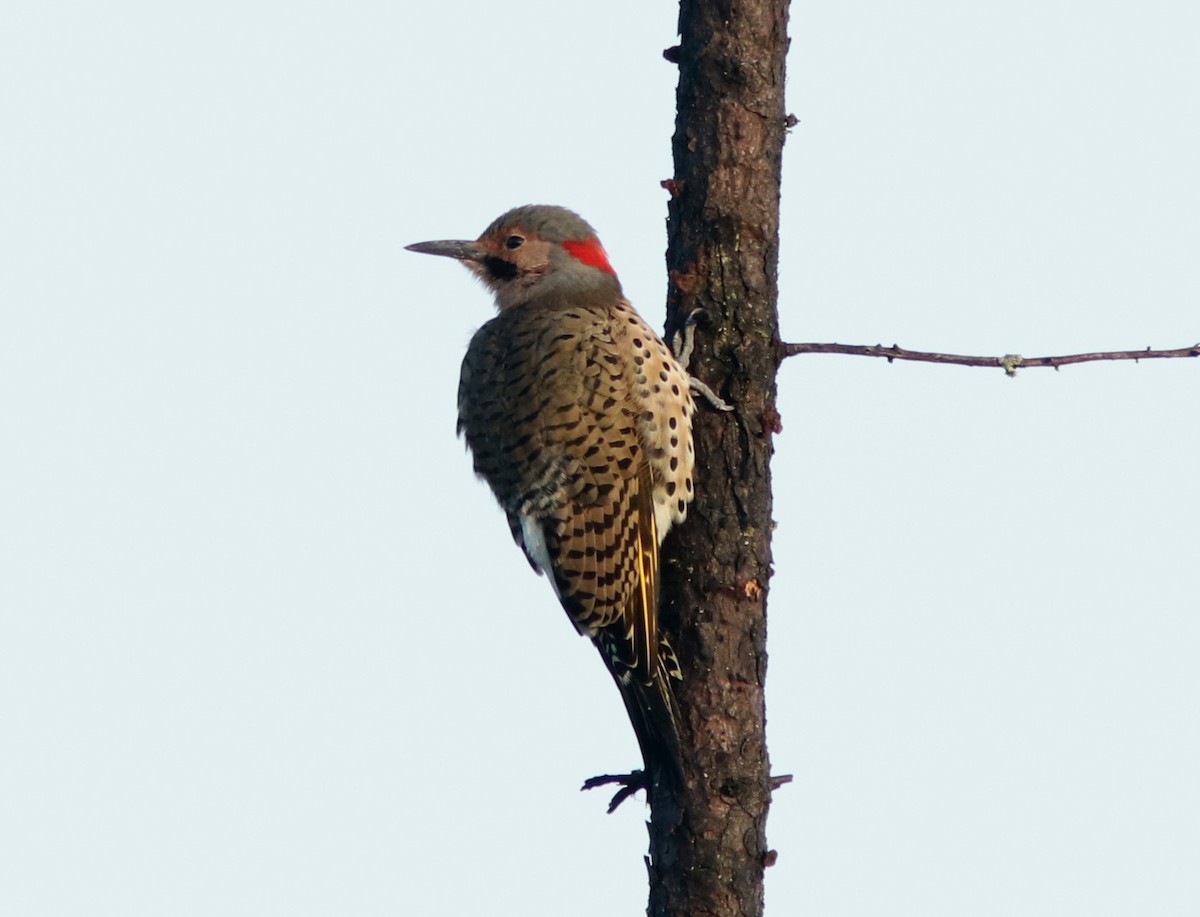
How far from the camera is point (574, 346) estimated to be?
5309 mm

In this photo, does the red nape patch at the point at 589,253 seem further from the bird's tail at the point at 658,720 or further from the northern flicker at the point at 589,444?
the bird's tail at the point at 658,720

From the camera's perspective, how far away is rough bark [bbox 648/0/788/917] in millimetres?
4352

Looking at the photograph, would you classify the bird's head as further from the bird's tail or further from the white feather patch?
the bird's tail

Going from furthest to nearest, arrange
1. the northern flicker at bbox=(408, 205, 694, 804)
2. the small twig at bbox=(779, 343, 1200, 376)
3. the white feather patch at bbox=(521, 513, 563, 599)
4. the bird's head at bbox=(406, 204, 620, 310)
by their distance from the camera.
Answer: the bird's head at bbox=(406, 204, 620, 310), the white feather patch at bbox=(521, 513, 563, 599), the northern flicker at bbox=(408, 205, 694, 804), the small twig at bbox=(779, 343, 1200, 376)

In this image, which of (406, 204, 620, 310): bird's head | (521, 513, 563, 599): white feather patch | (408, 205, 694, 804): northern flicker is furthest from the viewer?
(406, 204, 620, 310): bird's head

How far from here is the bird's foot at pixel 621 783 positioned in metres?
4.51

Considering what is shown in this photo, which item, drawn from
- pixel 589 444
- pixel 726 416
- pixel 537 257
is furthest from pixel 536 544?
pixel 537 257

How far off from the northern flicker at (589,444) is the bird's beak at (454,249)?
0.20 m

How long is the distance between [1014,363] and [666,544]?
1.28m

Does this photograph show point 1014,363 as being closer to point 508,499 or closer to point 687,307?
point 687,307

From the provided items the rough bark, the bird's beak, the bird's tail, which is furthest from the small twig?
the bird's beak

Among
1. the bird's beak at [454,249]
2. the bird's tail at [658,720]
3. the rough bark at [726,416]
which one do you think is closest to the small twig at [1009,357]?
the rough bark at [726,416]

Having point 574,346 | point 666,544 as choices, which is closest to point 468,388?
point 574,346

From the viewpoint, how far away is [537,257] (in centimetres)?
578
